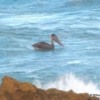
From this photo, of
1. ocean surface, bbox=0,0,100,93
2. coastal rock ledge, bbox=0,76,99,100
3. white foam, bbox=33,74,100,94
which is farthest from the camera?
ocean surface, bbox=0,0,100,93

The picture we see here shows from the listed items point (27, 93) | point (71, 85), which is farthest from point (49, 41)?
point (27, 93)

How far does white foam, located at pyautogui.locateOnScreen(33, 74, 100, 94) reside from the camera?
1178 cm

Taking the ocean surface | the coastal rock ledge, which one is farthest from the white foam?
the coastal rock ledge

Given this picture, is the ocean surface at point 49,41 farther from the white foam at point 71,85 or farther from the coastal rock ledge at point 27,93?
the coastal rock ledge at point 27,93

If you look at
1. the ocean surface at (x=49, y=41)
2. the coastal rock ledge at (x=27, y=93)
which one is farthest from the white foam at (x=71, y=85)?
the coastal rock ledge at (x=27, y=93)

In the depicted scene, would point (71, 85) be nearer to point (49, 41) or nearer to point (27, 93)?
point (27, 93)

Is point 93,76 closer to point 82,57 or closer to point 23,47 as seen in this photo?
point 82,57

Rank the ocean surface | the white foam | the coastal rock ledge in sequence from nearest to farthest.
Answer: the coastal rock ledge < the white foam < the ocean surface

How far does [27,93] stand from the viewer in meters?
3.90

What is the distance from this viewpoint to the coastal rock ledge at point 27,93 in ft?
12.7

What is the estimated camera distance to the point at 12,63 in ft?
51.9

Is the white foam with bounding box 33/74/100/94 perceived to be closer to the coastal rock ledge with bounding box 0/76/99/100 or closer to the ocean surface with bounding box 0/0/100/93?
the ocean surface with bounding box 0/0/100/93

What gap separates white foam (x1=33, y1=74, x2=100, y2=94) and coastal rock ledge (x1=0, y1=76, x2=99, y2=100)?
24.5 feet

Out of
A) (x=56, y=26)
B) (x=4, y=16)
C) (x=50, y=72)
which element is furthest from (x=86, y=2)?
(x=50, y=72)
